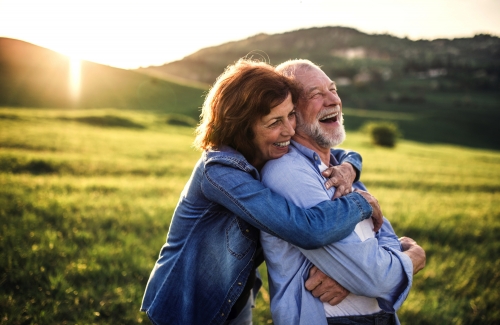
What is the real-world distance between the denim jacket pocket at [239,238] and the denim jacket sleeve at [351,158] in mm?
1331

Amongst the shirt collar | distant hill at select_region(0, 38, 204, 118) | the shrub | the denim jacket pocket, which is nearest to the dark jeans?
the denim jacket pocket

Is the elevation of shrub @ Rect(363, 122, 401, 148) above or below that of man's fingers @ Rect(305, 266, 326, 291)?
below

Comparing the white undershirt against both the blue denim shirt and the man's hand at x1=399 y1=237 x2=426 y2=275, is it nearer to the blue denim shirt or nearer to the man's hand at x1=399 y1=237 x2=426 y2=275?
the blue denim shirt

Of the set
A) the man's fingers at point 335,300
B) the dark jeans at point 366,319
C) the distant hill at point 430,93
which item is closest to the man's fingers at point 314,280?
the man's fingers at point 335,300

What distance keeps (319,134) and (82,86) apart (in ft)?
180

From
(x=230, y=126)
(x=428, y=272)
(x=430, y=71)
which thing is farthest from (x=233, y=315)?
(x=430, y=71)

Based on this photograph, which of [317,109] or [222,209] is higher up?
[317,109]

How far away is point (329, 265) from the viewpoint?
2.24 meters

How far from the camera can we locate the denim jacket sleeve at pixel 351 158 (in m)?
3.19

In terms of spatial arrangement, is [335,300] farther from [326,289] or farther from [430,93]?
[430,93]

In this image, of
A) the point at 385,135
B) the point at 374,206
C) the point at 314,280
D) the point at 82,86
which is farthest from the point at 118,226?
the point at 82,86

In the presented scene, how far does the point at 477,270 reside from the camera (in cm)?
530

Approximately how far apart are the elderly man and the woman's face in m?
0.13

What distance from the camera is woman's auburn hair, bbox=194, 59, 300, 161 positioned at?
245 centimetres
